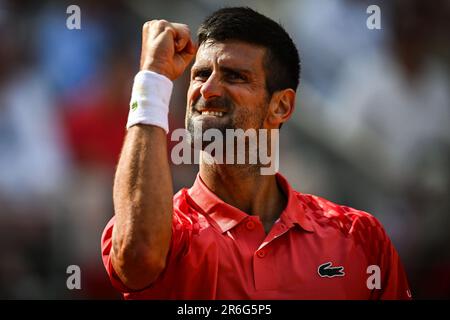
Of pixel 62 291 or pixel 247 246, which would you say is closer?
pixel 247 246

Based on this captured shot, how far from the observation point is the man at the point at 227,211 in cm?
212

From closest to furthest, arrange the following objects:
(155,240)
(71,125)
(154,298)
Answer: (155,240)
(154,298)
(71,125)

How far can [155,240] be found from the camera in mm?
2080

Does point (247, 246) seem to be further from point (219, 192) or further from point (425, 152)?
point (425, 152)

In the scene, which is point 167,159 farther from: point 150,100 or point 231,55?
point 231,55

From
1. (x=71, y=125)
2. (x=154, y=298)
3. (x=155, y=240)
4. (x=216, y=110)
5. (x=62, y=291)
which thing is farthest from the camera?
(x=71, y=125)

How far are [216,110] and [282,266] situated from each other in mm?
652

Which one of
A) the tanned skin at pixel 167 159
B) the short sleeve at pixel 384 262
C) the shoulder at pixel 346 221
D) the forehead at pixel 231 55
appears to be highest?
the forehead at pixel 231 55

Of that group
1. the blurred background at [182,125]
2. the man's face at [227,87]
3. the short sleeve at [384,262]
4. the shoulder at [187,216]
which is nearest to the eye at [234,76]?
the man's face at [227,87]

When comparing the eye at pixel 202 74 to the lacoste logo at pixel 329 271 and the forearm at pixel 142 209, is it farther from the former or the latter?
the lacoste logo at pixel 329 271

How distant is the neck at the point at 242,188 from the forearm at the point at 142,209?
51 cm

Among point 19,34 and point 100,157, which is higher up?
point 19,34

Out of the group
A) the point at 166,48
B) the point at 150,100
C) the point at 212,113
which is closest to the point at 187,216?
the point at 212,113

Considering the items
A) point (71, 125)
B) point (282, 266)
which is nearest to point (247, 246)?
point (282, 266)
